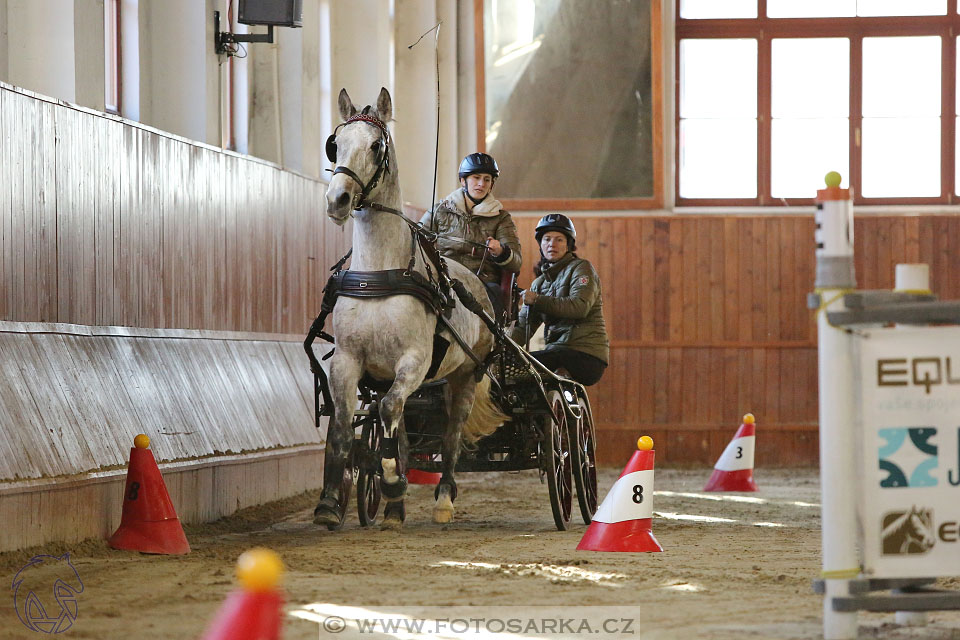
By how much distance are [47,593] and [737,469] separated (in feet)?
23.8

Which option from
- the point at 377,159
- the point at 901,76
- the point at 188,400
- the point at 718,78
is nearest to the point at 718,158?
the point at 718,78

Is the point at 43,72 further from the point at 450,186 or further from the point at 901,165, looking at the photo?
the point at 901,165

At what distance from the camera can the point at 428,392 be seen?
710 centimetres

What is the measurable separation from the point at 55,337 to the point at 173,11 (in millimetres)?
3538

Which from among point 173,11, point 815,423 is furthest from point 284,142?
point 815,423

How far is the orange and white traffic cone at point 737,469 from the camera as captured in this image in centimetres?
1062

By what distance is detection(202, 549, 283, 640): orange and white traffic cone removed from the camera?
196 cm

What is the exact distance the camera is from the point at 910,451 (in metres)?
3.66

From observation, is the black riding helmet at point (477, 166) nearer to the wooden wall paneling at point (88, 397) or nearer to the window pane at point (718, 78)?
the wooden wall paneling at point (88, 397)

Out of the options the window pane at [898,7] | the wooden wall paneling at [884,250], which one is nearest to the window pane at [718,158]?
the wooden wall paneling at [884,250]

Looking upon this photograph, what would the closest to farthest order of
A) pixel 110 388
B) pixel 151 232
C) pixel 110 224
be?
1. pixel 110 388
2. pixel 110 224
3. pixel 151 232

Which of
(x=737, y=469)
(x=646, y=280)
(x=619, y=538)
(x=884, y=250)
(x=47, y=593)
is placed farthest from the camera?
(x=646, y=280)

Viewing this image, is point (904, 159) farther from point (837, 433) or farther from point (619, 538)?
point (837, 433)

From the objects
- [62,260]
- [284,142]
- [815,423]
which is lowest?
[815,423]
